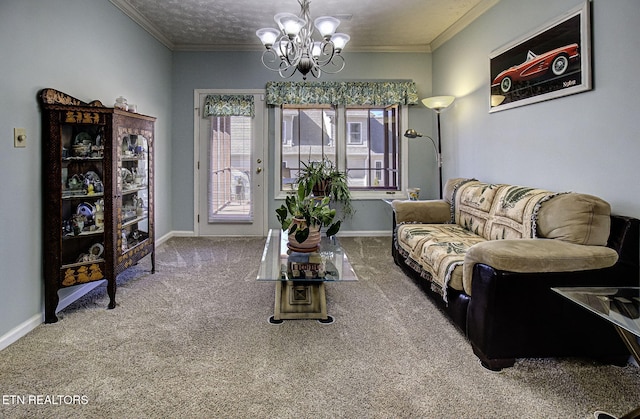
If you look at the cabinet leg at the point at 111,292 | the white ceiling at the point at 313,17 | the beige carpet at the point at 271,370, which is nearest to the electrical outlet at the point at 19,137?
the cabinet leg at the point at 111,292

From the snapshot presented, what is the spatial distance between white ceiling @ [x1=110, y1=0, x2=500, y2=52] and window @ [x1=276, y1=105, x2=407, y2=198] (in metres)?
0.94

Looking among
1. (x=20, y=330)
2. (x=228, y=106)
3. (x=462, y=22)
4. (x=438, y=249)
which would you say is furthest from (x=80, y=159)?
(x=462, y=22)

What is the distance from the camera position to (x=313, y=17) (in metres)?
4.21

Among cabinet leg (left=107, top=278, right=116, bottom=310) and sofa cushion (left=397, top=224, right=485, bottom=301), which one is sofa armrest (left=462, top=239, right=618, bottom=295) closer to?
sofa cushion (left=397, top=224, right=485, bottom=301)

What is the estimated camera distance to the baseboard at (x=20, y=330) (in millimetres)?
2178

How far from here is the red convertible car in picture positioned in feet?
8.61

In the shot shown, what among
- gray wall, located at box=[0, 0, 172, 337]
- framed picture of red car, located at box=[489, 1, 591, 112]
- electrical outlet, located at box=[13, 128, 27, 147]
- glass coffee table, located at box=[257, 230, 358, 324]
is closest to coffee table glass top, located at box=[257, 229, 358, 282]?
glass coffee table, located at box=[257, 230, 358, 324]

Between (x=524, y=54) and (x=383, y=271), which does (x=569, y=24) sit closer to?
(x=524, y=54)

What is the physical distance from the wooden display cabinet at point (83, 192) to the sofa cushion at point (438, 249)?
2.32 metres

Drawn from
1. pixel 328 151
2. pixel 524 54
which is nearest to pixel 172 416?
pixel 524 54

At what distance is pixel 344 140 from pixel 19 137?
3.85 metres

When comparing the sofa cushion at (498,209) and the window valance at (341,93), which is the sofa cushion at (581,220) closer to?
the sofa cushion at (498,209)

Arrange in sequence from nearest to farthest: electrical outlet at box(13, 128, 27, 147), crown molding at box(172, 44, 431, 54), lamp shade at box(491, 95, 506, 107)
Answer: electrical outlet at box(13, 128, 27, 147), lamp shade at box(491, 95, 506, 107), crown molding at box(172, 44, 431, 54)

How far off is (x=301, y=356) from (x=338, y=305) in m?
0.80
